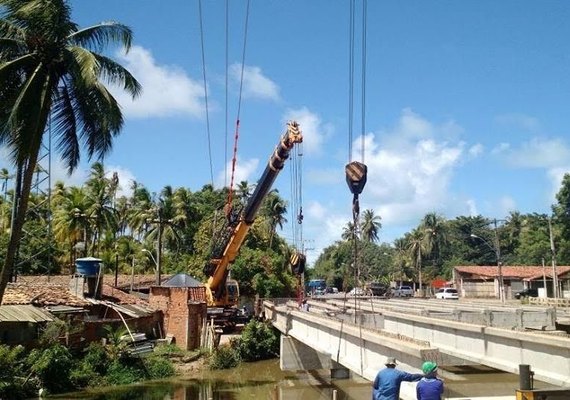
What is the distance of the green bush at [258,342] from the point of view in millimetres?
32344

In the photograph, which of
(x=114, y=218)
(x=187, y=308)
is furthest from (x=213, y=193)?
(x=187, y=308)

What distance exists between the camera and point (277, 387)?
24.8 m

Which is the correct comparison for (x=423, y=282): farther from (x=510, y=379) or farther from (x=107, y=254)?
(x=510, y=379)

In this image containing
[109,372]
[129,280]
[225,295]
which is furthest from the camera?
[129,280]

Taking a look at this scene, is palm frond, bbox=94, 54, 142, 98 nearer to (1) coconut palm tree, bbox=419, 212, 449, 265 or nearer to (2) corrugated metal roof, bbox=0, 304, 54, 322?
(2) corrugated metal roof, bbox=0, 304, 54, 322

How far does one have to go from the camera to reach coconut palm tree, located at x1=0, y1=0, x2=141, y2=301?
60.9ft

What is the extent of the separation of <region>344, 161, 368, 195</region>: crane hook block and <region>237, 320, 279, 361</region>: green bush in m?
20.5

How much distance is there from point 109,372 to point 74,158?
10.7 meters

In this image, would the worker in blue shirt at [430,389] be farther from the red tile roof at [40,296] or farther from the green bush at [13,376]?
the red tile roof at [40,296]

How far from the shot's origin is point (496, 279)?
216ft

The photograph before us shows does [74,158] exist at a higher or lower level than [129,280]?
higher

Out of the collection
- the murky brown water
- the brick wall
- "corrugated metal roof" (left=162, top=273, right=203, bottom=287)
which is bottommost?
the murky brown water

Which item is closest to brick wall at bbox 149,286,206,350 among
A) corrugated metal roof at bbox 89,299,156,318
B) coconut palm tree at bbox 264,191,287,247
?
corrugated metal roof at bbox 89,299,156,318

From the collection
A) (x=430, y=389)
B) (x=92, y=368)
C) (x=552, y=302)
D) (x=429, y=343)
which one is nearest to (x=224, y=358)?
(x=92, y=368)
